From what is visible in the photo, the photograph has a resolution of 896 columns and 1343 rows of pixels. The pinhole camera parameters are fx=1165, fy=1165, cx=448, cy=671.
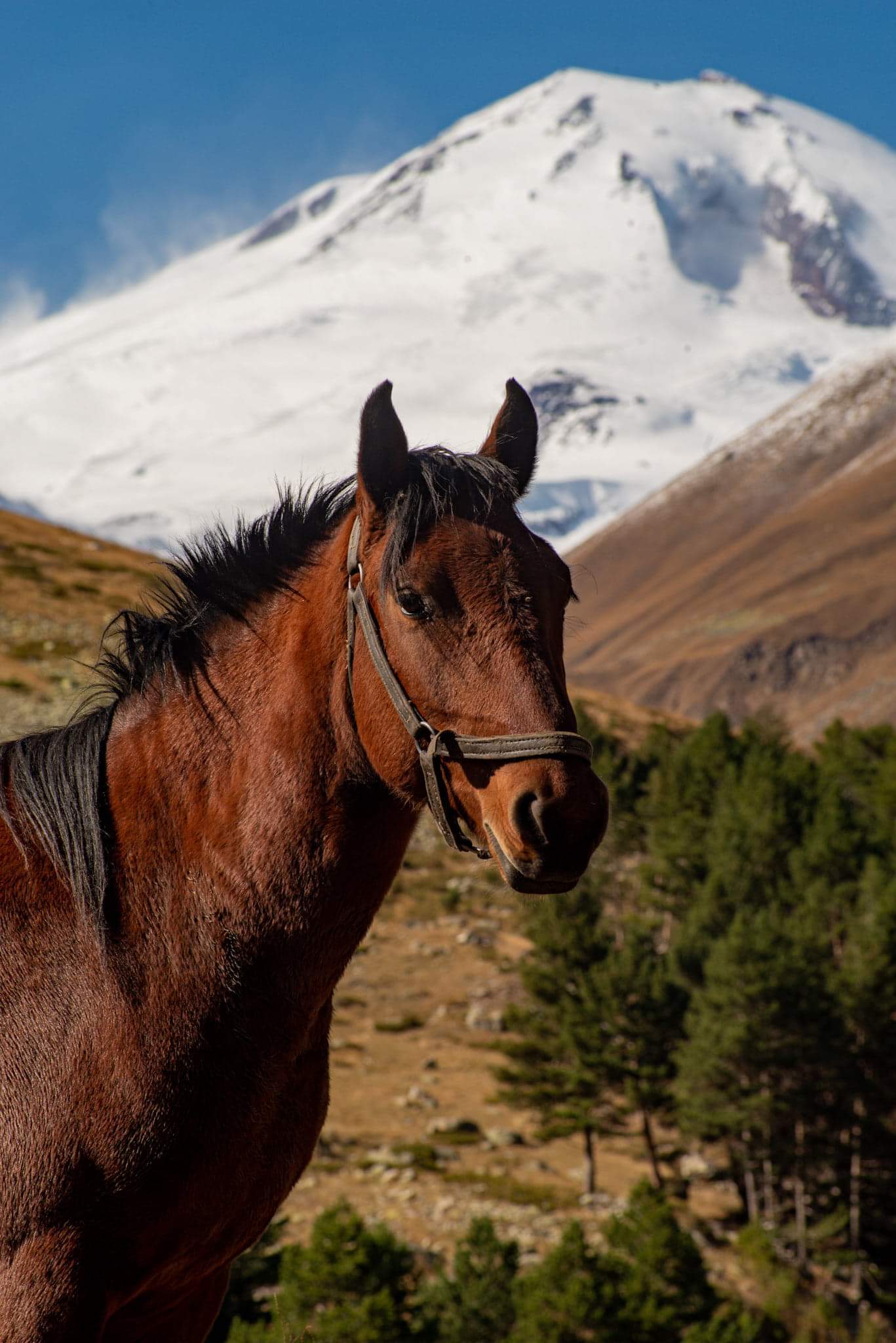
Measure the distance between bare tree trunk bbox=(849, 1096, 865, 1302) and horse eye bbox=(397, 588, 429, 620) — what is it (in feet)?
142

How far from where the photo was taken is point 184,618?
13.9ft

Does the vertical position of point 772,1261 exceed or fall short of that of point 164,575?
it falls short

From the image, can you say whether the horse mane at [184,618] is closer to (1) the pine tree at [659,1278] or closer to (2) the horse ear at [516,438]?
(2) the horse ear at [516,438]

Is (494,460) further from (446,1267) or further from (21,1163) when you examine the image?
(446,1267)

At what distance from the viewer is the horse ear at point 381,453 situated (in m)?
3.69

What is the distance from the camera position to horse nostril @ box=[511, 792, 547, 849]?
3219 mm

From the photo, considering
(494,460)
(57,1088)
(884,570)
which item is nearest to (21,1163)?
(57,1088)

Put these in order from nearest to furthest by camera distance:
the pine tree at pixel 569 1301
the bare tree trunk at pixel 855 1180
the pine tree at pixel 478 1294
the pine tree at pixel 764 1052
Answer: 1. the pine tree at pixel 569 1301
2. the pine tree at pixel 478 1294
3. the pine tree at pixel 764 1052
4. the bare tree trunk at pixel 855 1180

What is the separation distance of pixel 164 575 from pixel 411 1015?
47821 mm

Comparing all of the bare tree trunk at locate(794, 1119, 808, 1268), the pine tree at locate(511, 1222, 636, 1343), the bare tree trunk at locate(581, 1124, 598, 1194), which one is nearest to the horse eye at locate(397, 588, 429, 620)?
the pine tree at locate(511, 1222, 636, 1343)

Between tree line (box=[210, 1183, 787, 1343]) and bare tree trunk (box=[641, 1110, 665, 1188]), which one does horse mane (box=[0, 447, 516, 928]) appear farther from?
bare tree trunk (box=[641, 1110, 665, 1188])

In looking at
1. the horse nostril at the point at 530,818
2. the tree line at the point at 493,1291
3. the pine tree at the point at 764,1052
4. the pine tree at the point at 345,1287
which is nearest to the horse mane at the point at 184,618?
the horse nostril at the point at 530,818

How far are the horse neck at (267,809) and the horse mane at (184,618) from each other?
114mm

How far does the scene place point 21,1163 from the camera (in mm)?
3355
